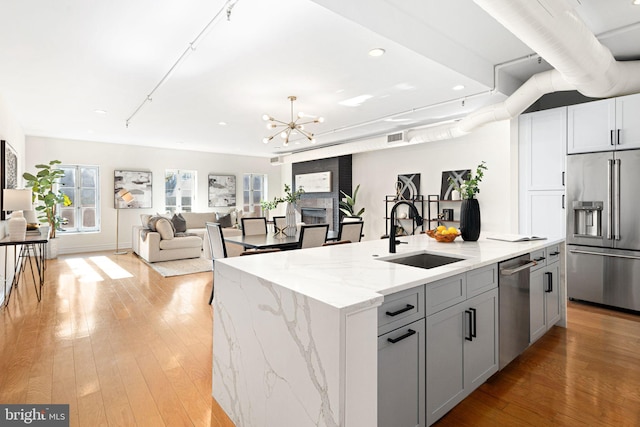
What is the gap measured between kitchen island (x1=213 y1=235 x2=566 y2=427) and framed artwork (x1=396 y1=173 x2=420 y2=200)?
4573 millimetres

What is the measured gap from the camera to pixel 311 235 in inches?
154

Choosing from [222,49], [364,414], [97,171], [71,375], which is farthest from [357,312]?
[97,171]

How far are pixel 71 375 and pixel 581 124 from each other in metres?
5.34

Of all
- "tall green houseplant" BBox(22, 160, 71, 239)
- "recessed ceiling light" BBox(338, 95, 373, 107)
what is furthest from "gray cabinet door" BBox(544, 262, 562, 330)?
"tall green houseplant" BBox(22, 160, 71, 239)

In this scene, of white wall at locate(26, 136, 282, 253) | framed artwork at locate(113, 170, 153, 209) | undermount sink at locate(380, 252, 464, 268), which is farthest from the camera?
framed artwork at locate(113, 170, 153, 209)

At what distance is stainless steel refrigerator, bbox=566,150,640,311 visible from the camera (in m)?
3.51

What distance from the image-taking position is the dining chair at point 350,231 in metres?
4.39

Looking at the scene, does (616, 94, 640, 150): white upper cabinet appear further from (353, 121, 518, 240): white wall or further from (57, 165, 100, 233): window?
(57, 165, 100, 233): window

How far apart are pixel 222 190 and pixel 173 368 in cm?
752

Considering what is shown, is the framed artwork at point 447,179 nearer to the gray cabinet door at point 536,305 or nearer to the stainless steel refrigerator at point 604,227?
the stainless steel refrigerator at point 604,227

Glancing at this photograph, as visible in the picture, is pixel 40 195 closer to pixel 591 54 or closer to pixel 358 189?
pixel 358 189

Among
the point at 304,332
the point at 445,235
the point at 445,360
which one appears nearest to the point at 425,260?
the point at 445,235

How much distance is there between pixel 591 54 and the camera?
2.63 metres

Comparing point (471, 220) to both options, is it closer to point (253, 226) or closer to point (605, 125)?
point (605, 125)
